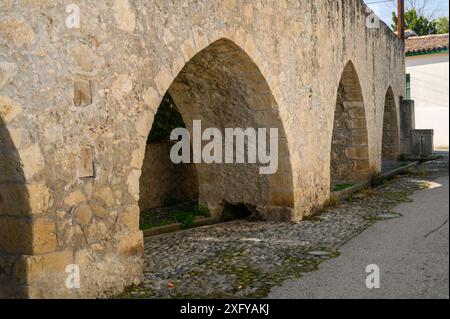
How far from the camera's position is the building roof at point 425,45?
18797 millimetres

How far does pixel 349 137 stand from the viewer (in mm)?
9195

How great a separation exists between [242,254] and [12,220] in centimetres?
216

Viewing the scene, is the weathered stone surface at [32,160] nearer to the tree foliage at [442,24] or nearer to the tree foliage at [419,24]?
the tree foliage at [442,24]

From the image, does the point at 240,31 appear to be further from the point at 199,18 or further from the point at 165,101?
the point at 165,101

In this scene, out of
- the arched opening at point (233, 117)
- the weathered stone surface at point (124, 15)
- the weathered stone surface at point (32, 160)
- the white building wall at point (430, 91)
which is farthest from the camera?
the white building wall at point (430, 91)

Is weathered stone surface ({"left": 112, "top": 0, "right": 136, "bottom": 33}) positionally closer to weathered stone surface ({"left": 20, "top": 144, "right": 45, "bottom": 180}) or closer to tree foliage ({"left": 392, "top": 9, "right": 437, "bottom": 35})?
weathered stone surface ({"left": 20, "top": 144, "right": 45, "bottom": 180})

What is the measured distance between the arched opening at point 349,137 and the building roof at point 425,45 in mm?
11364

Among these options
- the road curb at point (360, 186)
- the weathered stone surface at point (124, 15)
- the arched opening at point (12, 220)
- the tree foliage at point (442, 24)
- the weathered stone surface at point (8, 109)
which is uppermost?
the tree foliage at point (442, 24)

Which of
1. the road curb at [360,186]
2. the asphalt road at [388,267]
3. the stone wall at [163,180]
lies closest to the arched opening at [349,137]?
the road curb at [360,186]

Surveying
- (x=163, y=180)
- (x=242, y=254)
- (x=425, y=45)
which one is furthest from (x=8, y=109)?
(x=425, y=45)

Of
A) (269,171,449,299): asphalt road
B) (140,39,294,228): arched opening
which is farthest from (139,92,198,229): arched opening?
(269,171,449,299): asphalt road

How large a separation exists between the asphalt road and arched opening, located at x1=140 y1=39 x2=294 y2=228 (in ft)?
3.98

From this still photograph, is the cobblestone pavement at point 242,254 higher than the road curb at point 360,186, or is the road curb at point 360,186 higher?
the road curb at point 360,186

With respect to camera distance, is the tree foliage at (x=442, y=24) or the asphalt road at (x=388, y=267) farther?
the tree foliage at (x=442, y=24)
